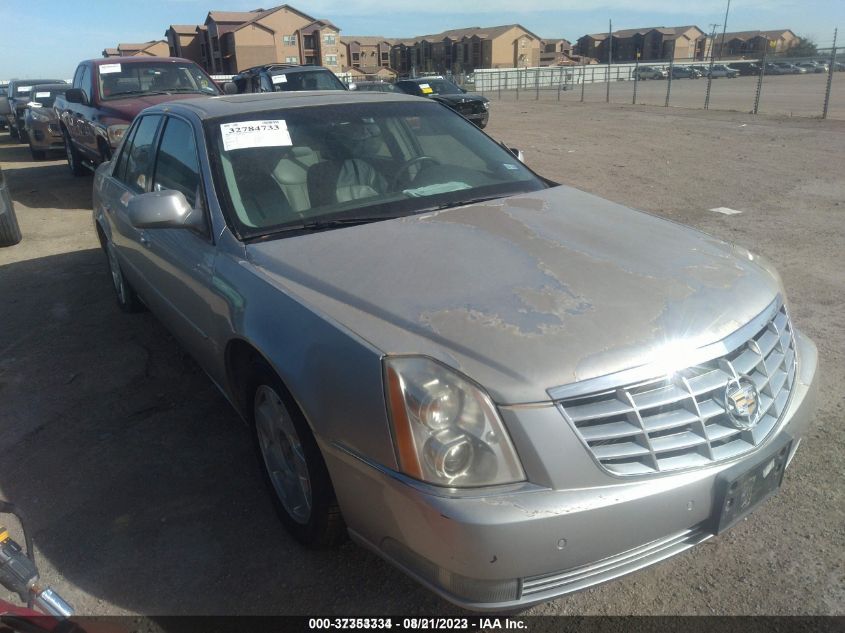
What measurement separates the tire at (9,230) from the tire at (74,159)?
4.18 meters

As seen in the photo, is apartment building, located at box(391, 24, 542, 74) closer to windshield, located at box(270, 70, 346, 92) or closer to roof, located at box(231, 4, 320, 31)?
roof, located at box(231, 4, 320, 31)

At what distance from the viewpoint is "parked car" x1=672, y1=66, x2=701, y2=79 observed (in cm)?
5666

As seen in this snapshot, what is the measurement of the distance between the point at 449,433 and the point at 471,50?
89675mm

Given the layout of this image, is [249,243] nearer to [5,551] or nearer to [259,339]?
[259,339]

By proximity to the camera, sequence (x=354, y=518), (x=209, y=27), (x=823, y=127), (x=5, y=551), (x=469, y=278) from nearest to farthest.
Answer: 1. (x=5, y=551)
2. (x=354, y=518)
3. (x=469, y=278)
4. (x=823, y=127)
5. (x=209, y=27)

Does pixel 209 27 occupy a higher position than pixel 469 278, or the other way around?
pixel 209 27

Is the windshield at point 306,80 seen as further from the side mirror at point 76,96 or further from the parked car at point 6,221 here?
the parked car at point 6,221

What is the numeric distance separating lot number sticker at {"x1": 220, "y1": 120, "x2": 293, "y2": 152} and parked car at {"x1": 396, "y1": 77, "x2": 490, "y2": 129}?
42.4ft

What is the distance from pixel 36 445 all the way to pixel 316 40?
6946cm

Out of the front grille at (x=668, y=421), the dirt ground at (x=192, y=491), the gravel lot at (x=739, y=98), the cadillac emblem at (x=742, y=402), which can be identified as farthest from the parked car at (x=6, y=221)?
the gravel lot at (x=739, y=98)

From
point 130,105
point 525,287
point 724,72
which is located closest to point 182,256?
point 525,287

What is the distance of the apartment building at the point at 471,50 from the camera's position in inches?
3248

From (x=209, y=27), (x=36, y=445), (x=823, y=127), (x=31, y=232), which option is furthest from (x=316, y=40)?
(x=36, y=445)

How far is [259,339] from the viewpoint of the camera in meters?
2.41
